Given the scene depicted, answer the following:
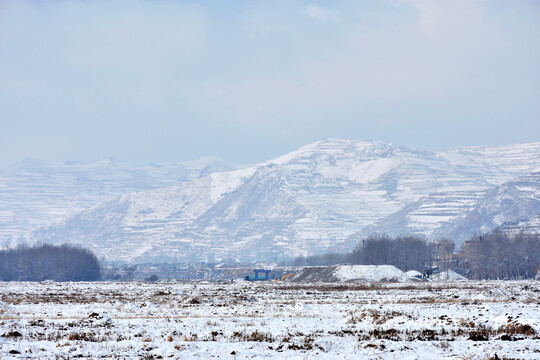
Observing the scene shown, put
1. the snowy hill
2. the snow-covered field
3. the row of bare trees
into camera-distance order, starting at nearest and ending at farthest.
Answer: the snow-covered field
the snowy hill
the row of bare trees

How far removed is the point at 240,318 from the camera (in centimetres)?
3622

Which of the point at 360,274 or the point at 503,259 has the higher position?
the point at 503,259

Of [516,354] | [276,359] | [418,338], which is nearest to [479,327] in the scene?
[418,338]

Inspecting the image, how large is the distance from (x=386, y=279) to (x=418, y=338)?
11646 cm

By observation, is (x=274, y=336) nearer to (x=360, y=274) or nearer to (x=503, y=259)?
(x=360, y=274)

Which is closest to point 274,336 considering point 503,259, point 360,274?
point 360,274

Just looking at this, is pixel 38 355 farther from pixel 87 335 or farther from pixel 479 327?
pixel 479 327

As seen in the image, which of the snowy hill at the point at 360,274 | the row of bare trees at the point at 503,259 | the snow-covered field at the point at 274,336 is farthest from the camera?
the row of bare trees at the point at 503,259

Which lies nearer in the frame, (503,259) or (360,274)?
(360,274)

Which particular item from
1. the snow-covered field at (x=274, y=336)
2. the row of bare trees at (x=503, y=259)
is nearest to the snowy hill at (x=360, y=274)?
the row of bare trees at (x=503, y=259)

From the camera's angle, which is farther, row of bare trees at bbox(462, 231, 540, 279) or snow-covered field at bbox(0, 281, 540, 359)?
row of bare trees at bbox(462, 231, 540, 279)

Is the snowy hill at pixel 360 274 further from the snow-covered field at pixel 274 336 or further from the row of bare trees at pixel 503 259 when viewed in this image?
the snow-covered field at pixel 274 336

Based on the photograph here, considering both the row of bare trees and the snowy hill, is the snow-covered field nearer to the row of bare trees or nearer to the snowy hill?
the snowy hill

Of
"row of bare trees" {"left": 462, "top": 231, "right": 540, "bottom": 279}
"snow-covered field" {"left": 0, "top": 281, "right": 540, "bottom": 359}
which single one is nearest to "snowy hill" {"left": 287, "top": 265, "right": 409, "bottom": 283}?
"row of bare trees" {"left": 462, "top": 231, "right": 540, "bottom": 279}
